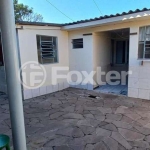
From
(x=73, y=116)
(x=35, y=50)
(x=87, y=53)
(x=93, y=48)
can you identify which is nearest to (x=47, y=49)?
(x=35, y=50)

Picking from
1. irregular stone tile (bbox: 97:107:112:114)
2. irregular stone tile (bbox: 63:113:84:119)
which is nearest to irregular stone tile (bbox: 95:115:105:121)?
irregular stone tile (bbox: 97:107:112:114)

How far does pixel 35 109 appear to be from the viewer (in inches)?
198

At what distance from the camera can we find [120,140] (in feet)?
10.4

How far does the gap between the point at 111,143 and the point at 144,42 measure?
158 inches

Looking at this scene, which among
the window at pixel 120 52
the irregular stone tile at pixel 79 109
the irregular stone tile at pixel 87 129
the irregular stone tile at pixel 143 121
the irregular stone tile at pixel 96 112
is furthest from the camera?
the window at pixel 120 52

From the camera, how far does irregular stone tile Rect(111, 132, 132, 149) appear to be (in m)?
2.98

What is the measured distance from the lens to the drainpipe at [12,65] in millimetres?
1569

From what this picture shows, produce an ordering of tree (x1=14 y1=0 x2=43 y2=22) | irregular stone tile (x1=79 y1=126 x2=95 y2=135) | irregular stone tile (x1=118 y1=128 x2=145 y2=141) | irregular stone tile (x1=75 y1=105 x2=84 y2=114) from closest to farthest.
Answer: irregular stone tile (x1=118 y1=128 x2=145 y2=141) < irregular stone tile (x1=79 y1=126 x2=95 y2=135) < irregular stone tile (x1=75 y1=105 x2=84 y2=114) < tree (x1=14 y1=0 x2=43 y2=22)

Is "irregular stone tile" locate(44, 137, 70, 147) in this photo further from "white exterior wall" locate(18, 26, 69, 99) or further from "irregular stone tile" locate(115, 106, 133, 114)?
"white exterior wall" locate(18, 26, 69, 99)

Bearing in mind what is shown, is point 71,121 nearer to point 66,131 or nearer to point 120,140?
point 66,131

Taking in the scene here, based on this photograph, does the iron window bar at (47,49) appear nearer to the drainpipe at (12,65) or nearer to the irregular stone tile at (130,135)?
the irregular stone tile at (130,135)

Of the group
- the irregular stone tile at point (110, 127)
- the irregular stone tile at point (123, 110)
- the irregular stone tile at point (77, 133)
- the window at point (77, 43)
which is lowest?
the irregular stone tile at point (77, 133)

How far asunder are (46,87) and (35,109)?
188 cm

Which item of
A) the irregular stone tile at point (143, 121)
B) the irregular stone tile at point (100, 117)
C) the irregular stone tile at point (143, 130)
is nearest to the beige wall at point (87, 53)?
the irregular stone tile at point (143, 121)
